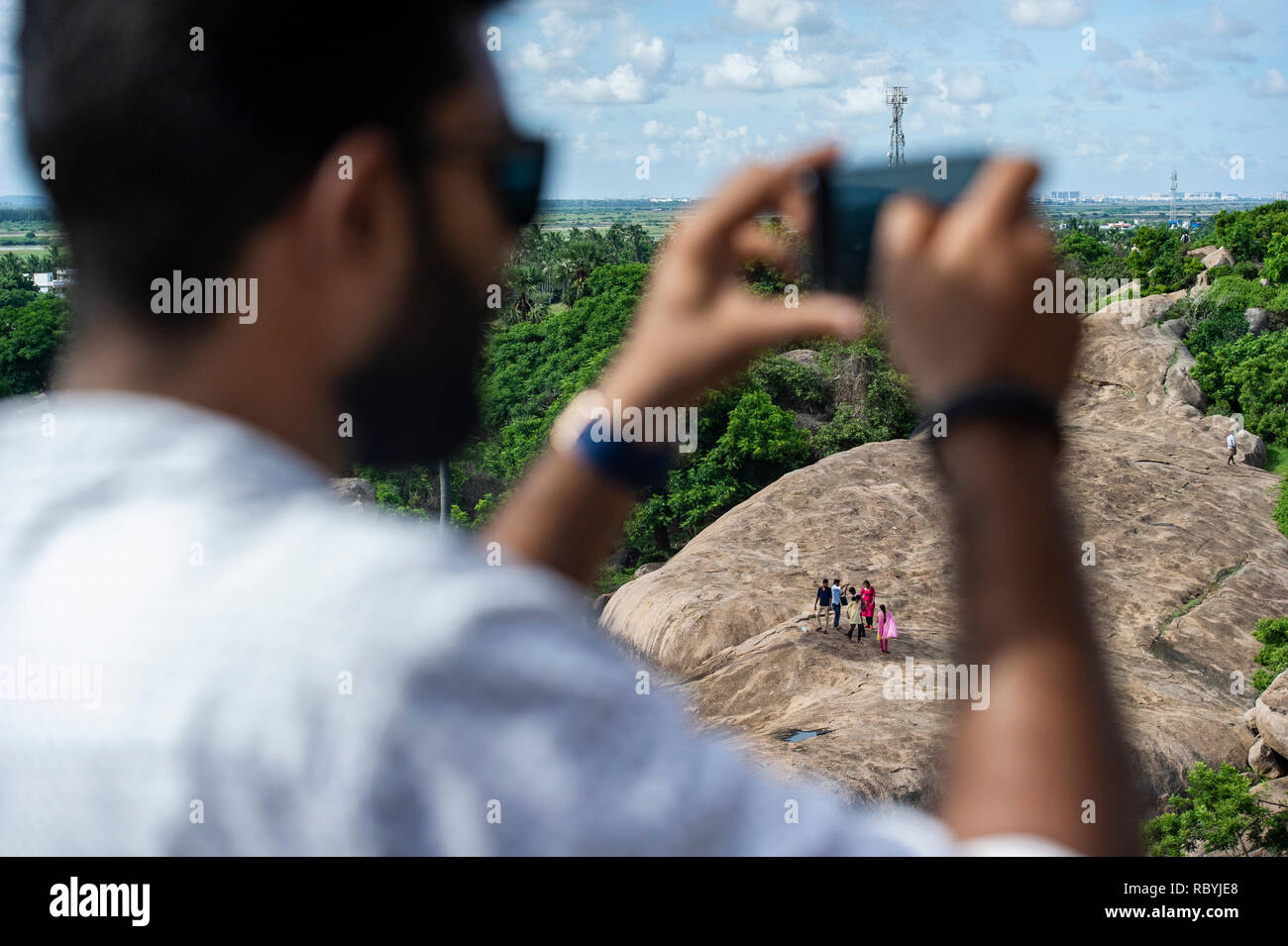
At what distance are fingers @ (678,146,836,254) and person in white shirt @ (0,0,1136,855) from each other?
0.33 ft

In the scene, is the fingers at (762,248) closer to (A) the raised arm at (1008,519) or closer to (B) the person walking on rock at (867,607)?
(A) the raised arm at (1008,519)

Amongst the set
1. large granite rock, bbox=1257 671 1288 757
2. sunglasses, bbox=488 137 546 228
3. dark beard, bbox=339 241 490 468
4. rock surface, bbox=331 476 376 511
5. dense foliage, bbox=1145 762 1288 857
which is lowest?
dense foliage, bbox=1145 762 1288 857

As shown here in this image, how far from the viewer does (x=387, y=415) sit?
0.88 metres

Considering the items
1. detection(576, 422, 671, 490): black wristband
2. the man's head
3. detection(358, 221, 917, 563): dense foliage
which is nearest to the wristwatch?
detection(576, 422, 671, 490): black wristband

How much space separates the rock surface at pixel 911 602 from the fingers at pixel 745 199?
331 inches

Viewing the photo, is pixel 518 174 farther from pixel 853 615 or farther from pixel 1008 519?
pixel 853 615

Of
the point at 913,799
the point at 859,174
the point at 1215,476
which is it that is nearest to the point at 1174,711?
the point at 913,799

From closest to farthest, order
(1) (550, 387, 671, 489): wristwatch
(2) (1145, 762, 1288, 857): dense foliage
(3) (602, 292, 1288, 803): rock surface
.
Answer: (1) (550, 387, 671, 489): wristwatch < (2) (1145, 762, 1288, 857): dense foliage < (3) (602, 292, 1288, 803): rock surface

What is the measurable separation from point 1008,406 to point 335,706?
1.57 feet

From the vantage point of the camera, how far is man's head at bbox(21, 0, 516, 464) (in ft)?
2.57

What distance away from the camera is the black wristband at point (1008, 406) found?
0.76 meters

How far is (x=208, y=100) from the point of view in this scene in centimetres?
79

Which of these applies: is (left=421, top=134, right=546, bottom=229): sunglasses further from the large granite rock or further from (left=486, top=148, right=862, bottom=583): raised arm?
the large granite rock

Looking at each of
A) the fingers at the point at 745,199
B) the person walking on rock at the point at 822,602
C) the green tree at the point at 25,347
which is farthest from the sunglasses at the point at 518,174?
the green tree at the point at 25,347
